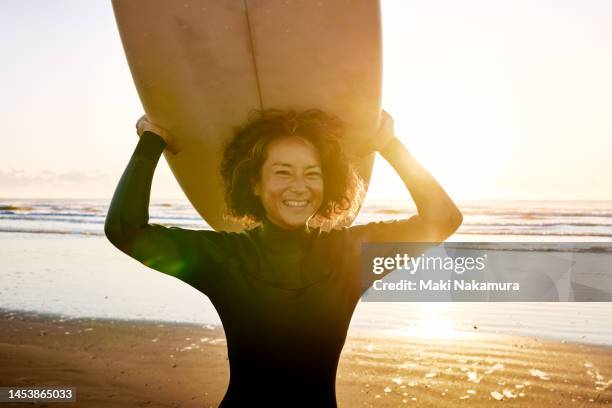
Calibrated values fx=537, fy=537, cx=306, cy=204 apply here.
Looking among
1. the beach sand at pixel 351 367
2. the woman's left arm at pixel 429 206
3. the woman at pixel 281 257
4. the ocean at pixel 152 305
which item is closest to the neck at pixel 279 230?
the woman at pixel 281 257

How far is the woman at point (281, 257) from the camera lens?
160 centimetres

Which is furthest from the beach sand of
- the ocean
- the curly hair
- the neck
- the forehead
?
the forehead

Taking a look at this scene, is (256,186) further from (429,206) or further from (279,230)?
(429,206)

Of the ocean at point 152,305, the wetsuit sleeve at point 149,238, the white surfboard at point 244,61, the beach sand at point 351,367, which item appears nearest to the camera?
the wetsuit sleeve at point 149,238

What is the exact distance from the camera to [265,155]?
1.81m

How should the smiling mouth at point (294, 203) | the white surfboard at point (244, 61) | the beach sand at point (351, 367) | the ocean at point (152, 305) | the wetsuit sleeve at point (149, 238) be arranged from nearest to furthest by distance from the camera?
the wetsuit sleeve at point (149, 238)
the smiling mouth at point (294, 203)
the white surfboard at point (244, 61)
the beach sand at point (351, 367)
the ocean at point (152, 305)

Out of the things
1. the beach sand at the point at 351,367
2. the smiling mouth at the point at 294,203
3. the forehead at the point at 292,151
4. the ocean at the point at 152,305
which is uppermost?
the forehead at the point at 292,151

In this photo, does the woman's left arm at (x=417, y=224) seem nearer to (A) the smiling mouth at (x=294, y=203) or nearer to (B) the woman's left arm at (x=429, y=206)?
(B) the woman's left arm at (x=429, y=206)

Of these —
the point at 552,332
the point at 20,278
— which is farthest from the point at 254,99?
the point at 20,278

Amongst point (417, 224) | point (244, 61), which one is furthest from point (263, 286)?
point (244, 61)

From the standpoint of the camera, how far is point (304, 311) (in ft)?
5.43

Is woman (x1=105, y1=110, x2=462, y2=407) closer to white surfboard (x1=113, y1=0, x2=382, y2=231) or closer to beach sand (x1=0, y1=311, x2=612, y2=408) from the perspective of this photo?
white surfboard (x1=113, y1=0, x2=382, y2=231)

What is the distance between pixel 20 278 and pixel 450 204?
8549 mm

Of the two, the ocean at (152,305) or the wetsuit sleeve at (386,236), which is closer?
the wetsuit sleeve at (386,236)
